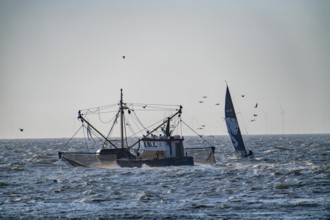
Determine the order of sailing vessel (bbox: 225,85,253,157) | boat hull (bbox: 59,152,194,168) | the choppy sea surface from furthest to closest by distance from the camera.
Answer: sailing vessel (bbox: 225,85,253,157) → boat hull (bbox: 59,152,194,168) → the choppy sea surface

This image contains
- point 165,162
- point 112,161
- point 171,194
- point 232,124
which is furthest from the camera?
point 232,124

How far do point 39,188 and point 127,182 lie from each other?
7.22m

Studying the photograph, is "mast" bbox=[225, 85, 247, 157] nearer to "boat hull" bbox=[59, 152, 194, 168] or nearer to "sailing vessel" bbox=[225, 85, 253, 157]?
"sailing vessel" bbox=[225, 85, 253, 157]

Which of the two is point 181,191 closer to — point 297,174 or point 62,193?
point 62,193

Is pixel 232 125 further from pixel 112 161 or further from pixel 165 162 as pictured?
pixel 165 162

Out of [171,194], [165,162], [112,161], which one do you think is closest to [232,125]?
[112,161]

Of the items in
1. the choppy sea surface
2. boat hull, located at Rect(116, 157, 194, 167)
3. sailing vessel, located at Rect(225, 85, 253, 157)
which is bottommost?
the choppy sea surface

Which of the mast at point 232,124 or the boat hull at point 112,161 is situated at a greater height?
the mast at point 232,124

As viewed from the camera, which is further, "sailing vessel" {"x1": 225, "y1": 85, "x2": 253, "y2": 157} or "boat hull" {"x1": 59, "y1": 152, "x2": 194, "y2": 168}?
"sailing vessel" {"x1": 225, "y1": 85, "x2": 253, "y2": 157}

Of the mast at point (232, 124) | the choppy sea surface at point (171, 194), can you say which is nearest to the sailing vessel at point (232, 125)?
the mast at point (232, 124)

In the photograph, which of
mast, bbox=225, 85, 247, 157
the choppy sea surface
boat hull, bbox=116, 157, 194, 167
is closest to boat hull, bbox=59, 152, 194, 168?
boat hull, bbox=116, 157, 194, 167

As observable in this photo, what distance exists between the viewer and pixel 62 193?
157ft

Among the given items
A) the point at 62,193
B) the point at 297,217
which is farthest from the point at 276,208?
the point at 62,193

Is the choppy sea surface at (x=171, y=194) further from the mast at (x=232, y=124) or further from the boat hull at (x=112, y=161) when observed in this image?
the mast at (x=232, y=124)
